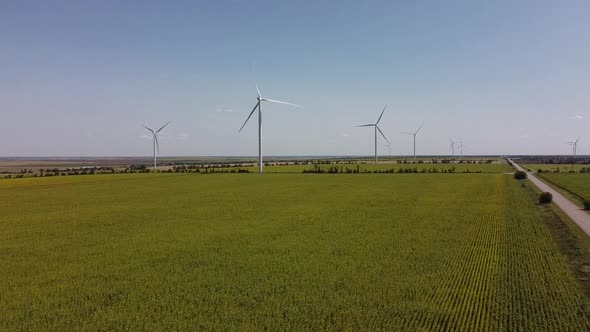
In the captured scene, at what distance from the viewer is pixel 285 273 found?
18031 mm

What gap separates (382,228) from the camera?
28609 millimetres

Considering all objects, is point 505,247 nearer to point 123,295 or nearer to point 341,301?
point 341,301

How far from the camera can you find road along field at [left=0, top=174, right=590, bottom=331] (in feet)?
43.4

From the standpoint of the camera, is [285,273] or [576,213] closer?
[285,273]

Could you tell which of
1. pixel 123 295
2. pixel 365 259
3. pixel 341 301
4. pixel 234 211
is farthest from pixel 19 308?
pixel 234 211

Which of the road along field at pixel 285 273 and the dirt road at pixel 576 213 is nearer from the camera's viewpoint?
the road along field at pixel 285 273

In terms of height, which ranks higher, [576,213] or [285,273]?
[285,273]

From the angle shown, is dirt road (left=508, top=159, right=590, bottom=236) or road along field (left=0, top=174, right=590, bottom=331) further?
dirt road (left=508, top=159, right=590, bottom=236)

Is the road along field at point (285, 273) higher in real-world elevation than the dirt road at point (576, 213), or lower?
higher

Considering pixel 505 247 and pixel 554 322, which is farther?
pixel 505 247

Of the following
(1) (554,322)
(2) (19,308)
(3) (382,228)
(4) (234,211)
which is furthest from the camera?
(4) (234,211)

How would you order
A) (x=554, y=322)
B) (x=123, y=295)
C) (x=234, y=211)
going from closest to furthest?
(x=554, y=322) < (x=123, y=295) < (x=234, y=211)

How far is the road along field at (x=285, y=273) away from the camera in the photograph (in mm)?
13242

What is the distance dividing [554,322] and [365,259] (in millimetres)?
8410
